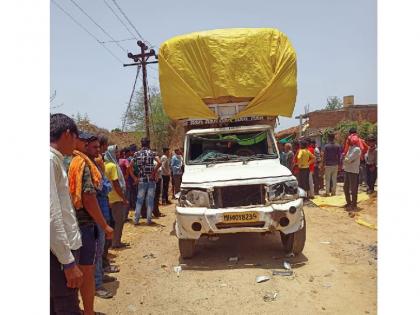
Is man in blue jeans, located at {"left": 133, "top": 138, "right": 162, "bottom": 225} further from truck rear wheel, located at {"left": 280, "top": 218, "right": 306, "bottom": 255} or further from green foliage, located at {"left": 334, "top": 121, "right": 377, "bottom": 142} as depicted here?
green foliage, located at {"left": 334, "top": 121, "right": 377, "bottom": 142}

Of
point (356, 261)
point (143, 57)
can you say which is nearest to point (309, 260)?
point (356, 261)

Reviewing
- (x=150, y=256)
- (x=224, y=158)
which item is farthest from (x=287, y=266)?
(x=150, y=256)

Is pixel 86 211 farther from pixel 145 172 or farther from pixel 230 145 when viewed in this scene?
pixel 145 172

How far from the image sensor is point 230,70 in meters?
6.52

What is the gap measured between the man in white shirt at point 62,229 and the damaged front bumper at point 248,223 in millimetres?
2588

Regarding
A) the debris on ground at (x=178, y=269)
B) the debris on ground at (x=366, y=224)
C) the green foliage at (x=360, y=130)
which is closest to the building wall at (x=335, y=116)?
the green foliage at (x=360, y=130)

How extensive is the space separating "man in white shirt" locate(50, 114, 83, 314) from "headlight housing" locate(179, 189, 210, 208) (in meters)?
2.71

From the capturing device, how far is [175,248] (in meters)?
6.43

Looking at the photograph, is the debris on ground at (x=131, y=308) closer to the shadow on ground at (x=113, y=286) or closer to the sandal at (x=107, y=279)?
the shadow on ground at (x=113, y=286)

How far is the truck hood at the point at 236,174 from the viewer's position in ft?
16.9

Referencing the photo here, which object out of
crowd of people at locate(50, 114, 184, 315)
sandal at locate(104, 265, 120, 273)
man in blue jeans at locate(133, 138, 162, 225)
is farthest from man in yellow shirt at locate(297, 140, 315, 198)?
sandal at locate(104, 265, 120, 273)

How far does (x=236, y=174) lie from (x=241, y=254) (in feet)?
4.38

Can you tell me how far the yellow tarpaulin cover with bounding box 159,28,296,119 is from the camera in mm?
6516

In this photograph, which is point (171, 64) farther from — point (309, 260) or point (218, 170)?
point (309, 260)
